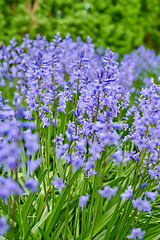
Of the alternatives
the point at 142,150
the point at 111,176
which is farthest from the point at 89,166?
the point at 111,176

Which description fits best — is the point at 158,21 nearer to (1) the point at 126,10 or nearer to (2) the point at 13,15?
(1) the point at 126,10

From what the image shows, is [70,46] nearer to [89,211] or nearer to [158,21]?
[89,211]

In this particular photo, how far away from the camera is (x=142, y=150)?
2006 mm

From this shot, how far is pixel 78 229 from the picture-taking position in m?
2.63

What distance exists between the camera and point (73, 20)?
31.5 ft

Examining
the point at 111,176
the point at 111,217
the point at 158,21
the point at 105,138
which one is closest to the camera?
the point at 105,138

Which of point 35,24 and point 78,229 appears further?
point 35,24

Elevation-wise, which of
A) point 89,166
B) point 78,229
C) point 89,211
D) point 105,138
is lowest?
point 78,229

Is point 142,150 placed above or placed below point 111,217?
above

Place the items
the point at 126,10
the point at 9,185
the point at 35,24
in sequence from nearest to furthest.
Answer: the point at 9,185
the point at 35,24
the point at 126,10

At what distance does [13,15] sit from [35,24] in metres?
0.91

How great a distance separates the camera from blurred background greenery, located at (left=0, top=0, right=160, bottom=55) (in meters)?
9.29

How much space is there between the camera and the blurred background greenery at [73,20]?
Answer: 30.5ft

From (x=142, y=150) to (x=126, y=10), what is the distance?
11.0m
